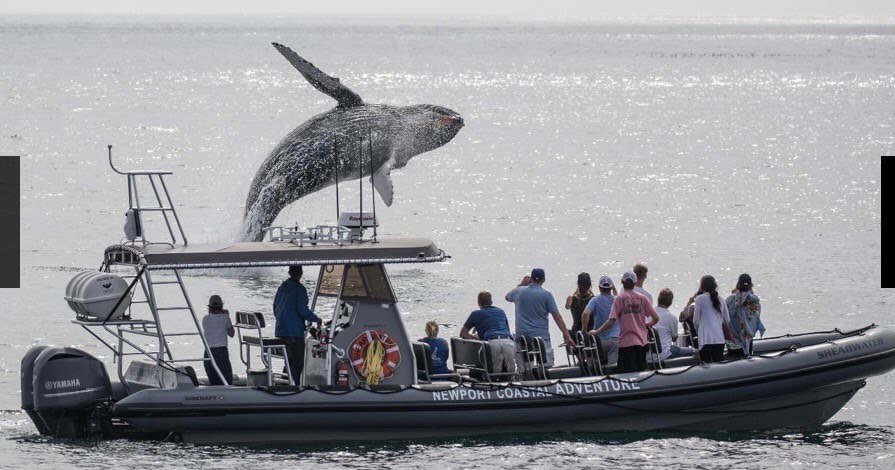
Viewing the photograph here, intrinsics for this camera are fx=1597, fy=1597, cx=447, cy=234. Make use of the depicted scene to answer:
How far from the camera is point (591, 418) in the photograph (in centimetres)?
1739

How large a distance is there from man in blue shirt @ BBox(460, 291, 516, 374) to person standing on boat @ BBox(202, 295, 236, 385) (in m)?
2.61

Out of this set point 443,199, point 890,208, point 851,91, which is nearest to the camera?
point 890,208

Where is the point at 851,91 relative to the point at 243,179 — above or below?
above

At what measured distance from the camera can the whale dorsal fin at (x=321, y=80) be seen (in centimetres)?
2628

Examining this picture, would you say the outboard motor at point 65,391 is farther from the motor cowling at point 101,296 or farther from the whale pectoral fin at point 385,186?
the whale pectoral fin at point 385,186

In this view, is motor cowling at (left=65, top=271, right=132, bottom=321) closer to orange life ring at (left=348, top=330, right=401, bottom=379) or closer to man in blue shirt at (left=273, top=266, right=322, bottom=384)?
man in blue shirt at (left=273, top=266, right=322, bottom=384)

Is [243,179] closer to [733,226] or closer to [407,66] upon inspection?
[733,226]

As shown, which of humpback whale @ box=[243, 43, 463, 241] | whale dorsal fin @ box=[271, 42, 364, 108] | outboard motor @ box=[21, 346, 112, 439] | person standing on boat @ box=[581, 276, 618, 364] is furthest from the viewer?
humpback whale @ box=[243, 43, 463, 241]

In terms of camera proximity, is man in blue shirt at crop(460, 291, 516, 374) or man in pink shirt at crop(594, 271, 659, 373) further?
man in blue shirt at crop(460, 291, 516, 374)

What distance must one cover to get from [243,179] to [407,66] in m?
129

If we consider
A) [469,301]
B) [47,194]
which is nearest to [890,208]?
[469,301]

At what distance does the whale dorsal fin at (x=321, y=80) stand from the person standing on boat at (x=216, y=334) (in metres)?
9.35

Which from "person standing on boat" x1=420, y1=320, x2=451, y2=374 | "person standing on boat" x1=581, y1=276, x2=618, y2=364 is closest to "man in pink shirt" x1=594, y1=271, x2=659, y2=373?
"person standing on boat" x1=581, y1=276, x2=618, y2=364

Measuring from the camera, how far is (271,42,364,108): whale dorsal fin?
2628 cm
